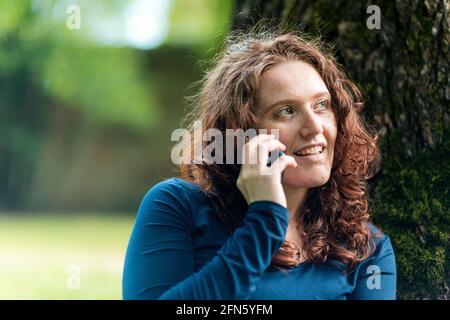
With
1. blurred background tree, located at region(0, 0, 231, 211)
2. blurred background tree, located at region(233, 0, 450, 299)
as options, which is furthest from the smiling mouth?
blurred background tree, located at region(0, 0, 231, 211)

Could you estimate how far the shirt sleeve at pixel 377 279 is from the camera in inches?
62.4

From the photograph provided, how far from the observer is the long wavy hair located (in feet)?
5.18

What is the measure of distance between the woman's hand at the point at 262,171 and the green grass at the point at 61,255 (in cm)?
249

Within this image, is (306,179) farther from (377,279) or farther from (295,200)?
(377,279)

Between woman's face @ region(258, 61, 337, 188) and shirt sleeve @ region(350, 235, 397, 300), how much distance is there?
0.77 ft

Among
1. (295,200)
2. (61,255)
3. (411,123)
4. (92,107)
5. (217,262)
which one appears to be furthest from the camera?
(92,107)

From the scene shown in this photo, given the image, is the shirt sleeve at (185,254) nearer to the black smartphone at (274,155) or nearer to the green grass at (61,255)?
the black smartphone at (274,155)

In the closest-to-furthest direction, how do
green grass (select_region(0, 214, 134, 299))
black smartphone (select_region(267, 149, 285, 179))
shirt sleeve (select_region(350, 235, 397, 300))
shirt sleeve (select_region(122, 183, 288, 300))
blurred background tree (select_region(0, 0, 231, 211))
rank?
shirt sleeve (select_region(122, 183, 288, 300)), black smartphone (select_region(267, 149, 285, 179)), shirt sleeve (select_region(350, 235, 397, 300)), green grass (select_region(0, 214, 134, 299)), blurred background tree (select_region(0, 0, 231, 211))

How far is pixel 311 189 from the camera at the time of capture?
5.64 ft

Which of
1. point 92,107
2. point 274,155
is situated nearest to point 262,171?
point 274,155

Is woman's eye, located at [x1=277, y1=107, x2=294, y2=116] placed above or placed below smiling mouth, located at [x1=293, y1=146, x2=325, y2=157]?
above

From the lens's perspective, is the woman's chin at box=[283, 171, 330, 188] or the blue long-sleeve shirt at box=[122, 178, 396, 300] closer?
the blue long-sleeve shirt at box=[122, 178, 396, 300]

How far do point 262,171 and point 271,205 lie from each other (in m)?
0.08

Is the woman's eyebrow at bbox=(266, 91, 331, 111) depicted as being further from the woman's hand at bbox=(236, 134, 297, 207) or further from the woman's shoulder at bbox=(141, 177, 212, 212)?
the woman's shoulder at bbox=(141, 177, 212, 212)
